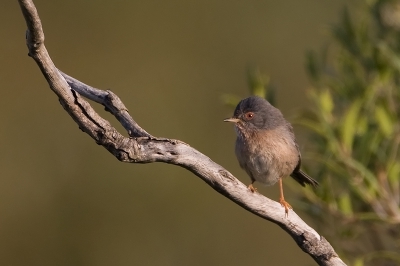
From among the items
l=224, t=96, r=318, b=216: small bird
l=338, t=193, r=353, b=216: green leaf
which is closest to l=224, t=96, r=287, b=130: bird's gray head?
l=224, t=96, r=318, b=216: small bird

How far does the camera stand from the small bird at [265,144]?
13.6ft

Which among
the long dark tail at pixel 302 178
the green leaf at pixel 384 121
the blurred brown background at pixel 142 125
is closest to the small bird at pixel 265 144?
the long dark tail at pixel 302 178

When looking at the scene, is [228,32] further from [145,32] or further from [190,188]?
[190,188]

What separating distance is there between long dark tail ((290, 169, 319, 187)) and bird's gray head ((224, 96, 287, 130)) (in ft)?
1.15

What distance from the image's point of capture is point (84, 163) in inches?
309

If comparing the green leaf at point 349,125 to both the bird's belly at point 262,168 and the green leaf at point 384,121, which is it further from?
the bird's belly at point 262,168

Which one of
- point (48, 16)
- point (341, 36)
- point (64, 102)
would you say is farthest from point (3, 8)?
point (64, 102)

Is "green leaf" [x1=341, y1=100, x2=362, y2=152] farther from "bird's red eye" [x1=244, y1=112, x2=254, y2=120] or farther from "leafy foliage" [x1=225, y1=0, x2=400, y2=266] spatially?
"bird's red eye" [x1=244, y1=112, x2=254, y2=120]

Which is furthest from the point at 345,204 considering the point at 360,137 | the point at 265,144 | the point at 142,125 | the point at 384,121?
the point at 142,125

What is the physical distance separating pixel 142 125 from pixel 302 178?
407 cm

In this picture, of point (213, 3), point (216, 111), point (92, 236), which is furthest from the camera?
point (213, 3)

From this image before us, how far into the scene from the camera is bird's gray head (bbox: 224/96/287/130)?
425 centimetres

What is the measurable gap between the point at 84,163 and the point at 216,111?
180 centimetres

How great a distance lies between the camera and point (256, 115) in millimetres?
4312
